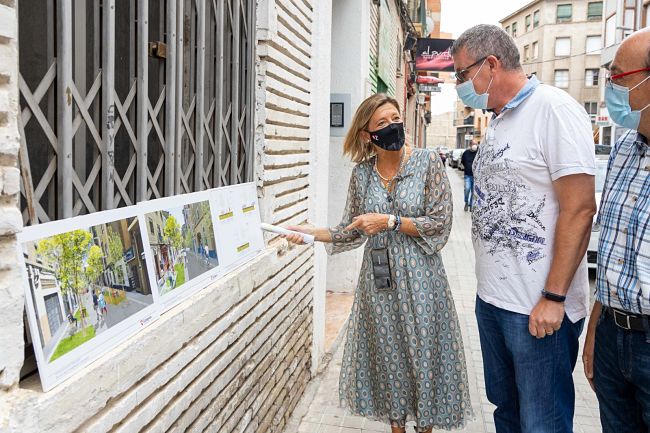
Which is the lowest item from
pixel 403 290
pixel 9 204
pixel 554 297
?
pixel 403 290

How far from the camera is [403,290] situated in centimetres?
329

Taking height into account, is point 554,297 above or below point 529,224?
below

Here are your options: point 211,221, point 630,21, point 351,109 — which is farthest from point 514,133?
point 630,21

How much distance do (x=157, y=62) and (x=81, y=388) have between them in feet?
4.18

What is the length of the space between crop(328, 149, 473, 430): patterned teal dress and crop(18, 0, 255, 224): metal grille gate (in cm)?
86

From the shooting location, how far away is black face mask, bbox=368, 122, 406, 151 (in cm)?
332

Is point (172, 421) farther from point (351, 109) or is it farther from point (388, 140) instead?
point (351, 109)

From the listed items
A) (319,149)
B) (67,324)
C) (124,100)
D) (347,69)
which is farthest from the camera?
(347,69)

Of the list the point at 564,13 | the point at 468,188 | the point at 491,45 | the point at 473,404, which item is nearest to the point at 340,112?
the point at 473,404

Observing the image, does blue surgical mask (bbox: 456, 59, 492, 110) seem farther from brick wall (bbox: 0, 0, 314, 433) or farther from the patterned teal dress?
brick wall (bbox: 0, 0, 314, 433)

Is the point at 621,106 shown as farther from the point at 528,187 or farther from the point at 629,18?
the point at 629,18

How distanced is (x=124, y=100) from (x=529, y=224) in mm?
1635

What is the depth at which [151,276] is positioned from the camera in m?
2.26

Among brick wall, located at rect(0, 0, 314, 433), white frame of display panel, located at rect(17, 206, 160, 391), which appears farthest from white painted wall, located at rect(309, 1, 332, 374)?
white frame of display panel, located at rect(17, 206, 160, 391)
